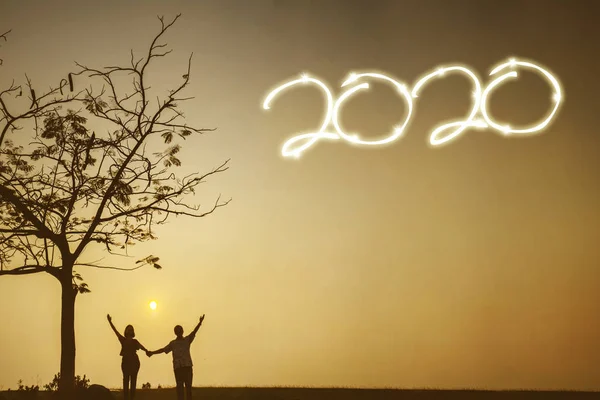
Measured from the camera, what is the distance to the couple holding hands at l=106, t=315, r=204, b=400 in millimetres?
18344

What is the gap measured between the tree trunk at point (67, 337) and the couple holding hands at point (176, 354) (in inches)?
111

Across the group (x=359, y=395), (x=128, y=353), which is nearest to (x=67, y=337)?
(x=128, y=353)


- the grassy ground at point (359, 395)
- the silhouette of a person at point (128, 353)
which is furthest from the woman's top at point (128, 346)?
the grassy ground at point (359, 395)

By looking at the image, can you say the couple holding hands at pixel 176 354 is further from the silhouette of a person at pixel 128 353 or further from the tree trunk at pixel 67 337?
the tree trunk at pixel 67 337

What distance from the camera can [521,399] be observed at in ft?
74.6

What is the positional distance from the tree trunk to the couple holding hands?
2.82m

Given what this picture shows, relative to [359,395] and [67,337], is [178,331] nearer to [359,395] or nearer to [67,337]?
[67,337]

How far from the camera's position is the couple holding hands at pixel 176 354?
18344 mm

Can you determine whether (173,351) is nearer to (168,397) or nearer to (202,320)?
(202,320)

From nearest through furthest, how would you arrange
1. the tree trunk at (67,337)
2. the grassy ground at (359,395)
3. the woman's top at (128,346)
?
the woman's top at (128,346) < the tree trunk at (67,337) < the grassy ground at (359,395)

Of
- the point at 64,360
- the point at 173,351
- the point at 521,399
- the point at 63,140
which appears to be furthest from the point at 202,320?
the point at 521,399

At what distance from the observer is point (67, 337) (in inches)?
861

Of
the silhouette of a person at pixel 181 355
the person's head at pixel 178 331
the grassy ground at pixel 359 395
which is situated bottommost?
the grassy ground at pixel 359 395

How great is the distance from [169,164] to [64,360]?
6479 millimetres
